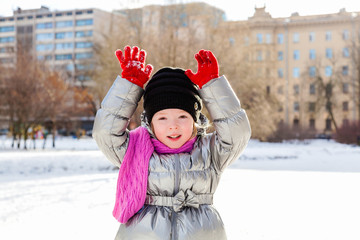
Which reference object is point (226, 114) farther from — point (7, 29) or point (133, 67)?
point (7, 29)

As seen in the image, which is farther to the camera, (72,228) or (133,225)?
(72,228)

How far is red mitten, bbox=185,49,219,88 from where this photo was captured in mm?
2406

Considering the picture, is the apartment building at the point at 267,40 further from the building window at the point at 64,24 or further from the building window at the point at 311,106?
the building window at the point at 311,106

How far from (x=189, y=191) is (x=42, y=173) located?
440 inches

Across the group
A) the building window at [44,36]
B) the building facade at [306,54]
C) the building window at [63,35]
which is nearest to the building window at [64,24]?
the building window at [63,35]

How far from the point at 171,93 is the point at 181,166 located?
1.42ft

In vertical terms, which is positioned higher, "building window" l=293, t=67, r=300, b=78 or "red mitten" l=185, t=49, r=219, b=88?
"building window" l=293, t=67, r=300, b=78

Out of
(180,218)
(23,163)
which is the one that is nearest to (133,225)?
(180,218)

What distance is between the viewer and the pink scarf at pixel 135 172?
7.54ft

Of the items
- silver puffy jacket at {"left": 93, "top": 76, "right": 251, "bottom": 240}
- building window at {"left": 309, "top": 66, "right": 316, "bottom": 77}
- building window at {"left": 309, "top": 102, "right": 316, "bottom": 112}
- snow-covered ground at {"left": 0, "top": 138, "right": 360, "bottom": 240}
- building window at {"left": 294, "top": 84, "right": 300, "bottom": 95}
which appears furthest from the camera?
building window at {"left": 294, "top": 84, "right": 300, "bottom": 95}

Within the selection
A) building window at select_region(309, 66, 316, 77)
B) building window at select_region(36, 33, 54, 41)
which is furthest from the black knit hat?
building window at select_region(36, 33, 54, 41)

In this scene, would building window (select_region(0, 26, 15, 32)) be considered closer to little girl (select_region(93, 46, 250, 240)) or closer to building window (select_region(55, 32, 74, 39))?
building window (select_region(55, 32, 74, 39))

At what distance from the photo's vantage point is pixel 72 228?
207 inches

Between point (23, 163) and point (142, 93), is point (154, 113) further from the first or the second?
point (23, 163)
